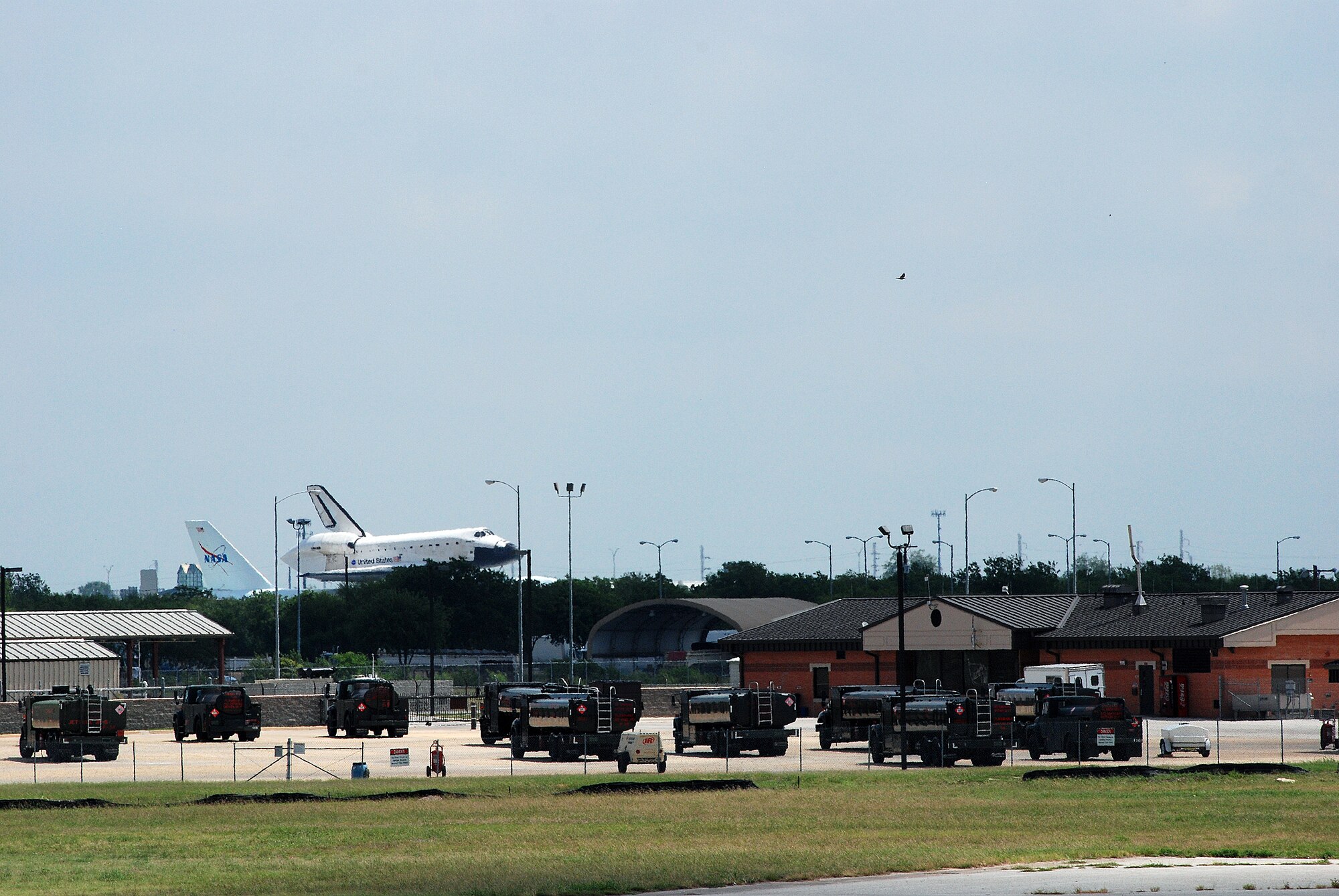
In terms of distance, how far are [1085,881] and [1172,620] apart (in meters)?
54.6

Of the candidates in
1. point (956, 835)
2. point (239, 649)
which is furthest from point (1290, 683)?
point (239, 649)

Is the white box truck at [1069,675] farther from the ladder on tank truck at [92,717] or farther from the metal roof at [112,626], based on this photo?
the metal roof at [112,626]

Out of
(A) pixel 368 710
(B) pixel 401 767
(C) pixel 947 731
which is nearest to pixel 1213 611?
(C) pixel 947 731

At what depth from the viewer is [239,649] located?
563 feet

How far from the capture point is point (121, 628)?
8269 cm

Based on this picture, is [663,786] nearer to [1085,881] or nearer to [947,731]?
[947,731]

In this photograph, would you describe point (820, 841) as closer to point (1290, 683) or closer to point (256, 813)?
point (256, 813)

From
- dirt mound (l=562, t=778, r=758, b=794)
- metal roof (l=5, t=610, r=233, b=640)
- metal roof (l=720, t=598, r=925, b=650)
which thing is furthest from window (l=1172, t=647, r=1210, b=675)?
metal roof (l=5, t=610, r=233, b=640)

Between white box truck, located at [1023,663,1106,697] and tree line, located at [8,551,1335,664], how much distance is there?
5871cm

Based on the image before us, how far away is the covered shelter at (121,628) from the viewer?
79.8 m

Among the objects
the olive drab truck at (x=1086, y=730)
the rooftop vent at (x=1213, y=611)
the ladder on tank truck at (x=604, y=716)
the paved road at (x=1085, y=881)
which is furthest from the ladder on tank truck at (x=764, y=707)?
the rooftop vent at (x=1213, y=611)

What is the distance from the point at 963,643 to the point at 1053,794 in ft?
139

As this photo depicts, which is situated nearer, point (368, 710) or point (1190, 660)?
point (368, 710)

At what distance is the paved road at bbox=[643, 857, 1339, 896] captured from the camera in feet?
60.6
